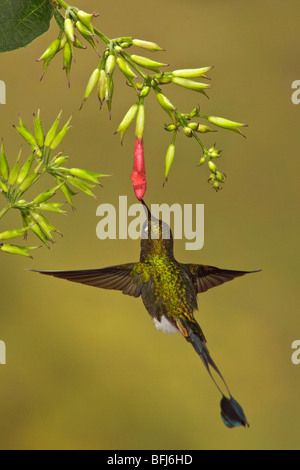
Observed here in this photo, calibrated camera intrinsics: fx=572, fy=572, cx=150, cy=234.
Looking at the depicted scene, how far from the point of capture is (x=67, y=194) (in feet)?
1.35

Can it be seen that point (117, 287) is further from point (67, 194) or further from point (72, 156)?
point (72, 156)

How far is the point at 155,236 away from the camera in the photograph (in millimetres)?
434

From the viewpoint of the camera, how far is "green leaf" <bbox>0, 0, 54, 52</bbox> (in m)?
0.44

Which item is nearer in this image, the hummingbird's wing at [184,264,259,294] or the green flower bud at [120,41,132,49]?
the green flower bud at [120,41,132,49]

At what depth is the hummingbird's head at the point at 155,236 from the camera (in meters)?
0.42

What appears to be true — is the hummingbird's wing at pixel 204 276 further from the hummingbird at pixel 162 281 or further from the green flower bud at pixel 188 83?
the green flower bud at pixel 188 83

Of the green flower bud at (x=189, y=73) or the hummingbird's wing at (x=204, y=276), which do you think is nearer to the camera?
the green flower bud at (x=189, y=73)

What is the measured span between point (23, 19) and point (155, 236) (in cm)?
20

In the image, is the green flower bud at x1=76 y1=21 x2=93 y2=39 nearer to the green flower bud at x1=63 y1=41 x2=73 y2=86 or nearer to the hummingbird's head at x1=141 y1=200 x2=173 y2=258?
the green flower bud at x1=63 y1=41 x2=73 y2=86

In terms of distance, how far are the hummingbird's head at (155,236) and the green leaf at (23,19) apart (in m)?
0.17

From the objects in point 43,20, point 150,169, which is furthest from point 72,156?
point 43,20

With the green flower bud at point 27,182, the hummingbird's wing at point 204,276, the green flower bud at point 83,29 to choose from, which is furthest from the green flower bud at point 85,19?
the hummingbird's wing at point 204,276

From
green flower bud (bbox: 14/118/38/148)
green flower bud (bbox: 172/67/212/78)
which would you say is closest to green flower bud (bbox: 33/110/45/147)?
green flower bud (bbox: 14/118/38/148)

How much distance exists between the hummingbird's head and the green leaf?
0.17 metres
